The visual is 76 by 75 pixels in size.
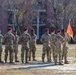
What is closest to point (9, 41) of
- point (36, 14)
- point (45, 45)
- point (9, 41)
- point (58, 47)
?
point (9, 41)

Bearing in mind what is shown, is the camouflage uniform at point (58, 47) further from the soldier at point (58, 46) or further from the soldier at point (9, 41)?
the soldier at point (9, 41)

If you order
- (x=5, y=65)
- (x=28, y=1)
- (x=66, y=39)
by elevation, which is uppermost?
(x=28, y=1)

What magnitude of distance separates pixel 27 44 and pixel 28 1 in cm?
3636

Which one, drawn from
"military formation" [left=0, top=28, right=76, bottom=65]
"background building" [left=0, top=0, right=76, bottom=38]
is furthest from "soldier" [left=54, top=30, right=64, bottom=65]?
"background building" [left=0, top=0, right=76, bottom=38]

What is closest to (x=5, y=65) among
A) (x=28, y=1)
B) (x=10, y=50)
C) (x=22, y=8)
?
(x=10, y=50)

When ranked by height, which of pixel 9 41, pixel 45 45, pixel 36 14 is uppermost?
pixel 36 14

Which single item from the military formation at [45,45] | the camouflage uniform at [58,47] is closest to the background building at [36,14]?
the military formation at [45,45]

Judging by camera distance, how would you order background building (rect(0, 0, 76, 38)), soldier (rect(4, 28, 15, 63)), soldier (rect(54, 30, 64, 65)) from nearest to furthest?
soldier (rect(54, 30, 64, 65)), soldier (rect(4, 28, 15, 63)), background building (rect(0, 0, 76, 38))

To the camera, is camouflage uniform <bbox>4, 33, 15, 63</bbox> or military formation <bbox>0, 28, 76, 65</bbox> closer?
military formation <bbox>0, 28, 76, 65</bbox>

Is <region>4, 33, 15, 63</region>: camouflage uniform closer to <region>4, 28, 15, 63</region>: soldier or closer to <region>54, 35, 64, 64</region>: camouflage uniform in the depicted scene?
<region>4, 28, 15, 63</region>: soldier

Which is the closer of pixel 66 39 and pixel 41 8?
pixel 66 39

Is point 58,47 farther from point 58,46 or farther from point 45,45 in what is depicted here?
point 45,45

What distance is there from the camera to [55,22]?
56.3 m

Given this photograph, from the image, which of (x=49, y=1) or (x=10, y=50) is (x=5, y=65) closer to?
(x=10, y=50)
